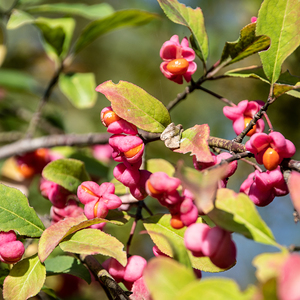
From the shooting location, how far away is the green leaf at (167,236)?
1.96ft

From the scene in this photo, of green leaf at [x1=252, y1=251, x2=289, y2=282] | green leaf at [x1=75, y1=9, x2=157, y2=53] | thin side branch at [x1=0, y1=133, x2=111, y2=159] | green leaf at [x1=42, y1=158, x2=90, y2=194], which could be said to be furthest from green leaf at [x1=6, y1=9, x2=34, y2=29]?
green leaf at [x1=252, y1=251, x2=289, y2=282]

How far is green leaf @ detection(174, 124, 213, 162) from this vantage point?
56 cm

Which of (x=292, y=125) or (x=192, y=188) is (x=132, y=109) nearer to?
(x=192, y=188)

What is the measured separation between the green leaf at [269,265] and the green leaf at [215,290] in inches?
0.9

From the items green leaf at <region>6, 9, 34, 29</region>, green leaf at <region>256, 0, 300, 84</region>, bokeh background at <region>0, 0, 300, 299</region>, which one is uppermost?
green leaf at <region>256, 0, 300, 84</region>

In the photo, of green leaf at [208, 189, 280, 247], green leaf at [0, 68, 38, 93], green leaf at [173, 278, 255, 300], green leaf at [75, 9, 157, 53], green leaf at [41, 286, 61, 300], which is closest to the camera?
green leaf at [173, 278, 255, 300]

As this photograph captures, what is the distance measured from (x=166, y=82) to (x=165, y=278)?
6.58ft

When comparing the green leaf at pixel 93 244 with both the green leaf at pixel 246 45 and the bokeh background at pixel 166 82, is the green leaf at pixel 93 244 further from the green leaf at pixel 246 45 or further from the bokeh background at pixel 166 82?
the bokeh background at pixel 166 82

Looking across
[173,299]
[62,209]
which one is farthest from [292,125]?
[173,299]

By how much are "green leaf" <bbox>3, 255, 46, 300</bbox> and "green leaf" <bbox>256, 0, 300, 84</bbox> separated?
574 mm

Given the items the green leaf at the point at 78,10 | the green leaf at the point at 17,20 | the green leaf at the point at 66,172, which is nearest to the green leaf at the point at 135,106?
the green leaf at the point at 66,172

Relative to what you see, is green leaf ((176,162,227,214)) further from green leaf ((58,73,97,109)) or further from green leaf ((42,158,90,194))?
green leaf ((58,73,97,109))

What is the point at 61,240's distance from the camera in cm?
62

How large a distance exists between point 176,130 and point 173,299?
13.9 inches
